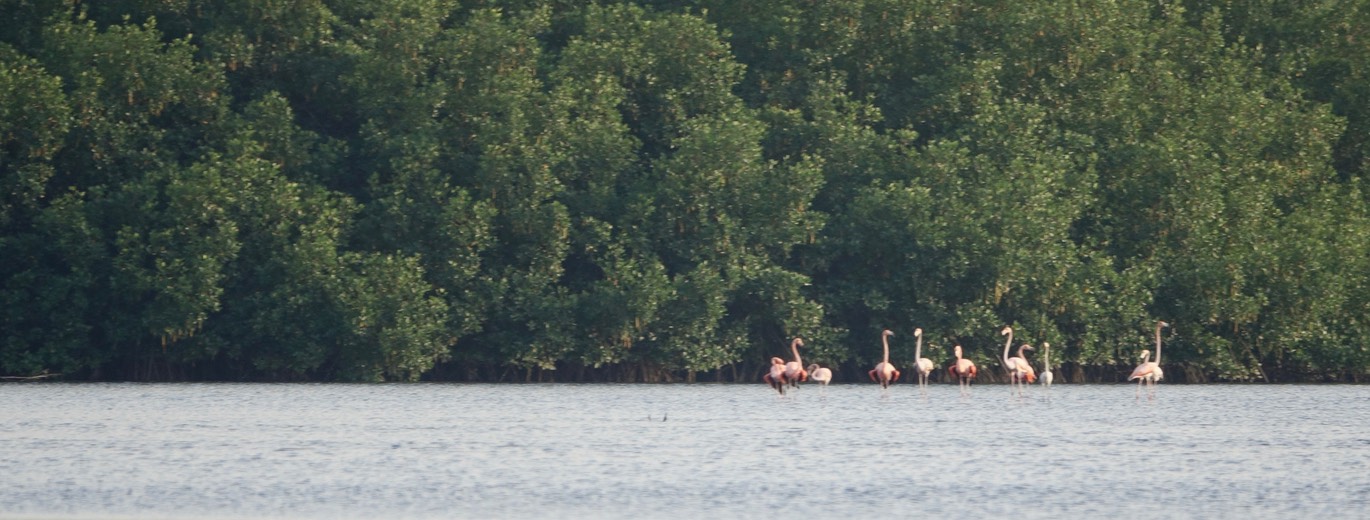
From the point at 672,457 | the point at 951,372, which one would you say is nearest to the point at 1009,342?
the point at 951,372

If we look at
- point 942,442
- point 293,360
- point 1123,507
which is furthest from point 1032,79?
point 1123,507

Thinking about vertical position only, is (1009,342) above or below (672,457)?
above

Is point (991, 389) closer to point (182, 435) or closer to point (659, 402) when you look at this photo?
point (659, 402)

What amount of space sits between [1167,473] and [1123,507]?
3880mm

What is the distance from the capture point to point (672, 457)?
1083 inches

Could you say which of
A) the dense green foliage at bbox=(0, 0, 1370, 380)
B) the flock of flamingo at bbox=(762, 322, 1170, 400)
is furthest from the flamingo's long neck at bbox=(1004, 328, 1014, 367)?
the dense green foliage at bbox=(0, 0, 1370, 380)

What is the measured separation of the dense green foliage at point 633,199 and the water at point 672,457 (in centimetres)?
853

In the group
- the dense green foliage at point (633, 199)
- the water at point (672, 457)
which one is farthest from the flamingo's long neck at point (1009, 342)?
the water at point (672, 457)

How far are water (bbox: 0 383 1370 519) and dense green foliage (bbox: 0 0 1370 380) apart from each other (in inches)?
336

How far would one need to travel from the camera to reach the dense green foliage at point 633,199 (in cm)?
5109

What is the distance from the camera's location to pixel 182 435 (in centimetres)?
3072

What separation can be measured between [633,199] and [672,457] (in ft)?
85.1

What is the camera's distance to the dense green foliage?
51.1m

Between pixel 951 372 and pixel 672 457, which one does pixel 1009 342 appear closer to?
pixel 951 372
